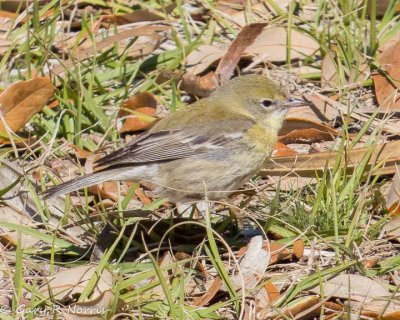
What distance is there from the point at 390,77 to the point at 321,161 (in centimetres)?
106

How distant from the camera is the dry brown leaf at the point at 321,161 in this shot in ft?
19.2

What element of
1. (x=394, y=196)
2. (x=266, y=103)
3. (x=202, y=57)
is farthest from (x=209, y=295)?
(x=202, y=57)

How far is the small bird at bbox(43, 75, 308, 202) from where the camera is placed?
559 centimetres

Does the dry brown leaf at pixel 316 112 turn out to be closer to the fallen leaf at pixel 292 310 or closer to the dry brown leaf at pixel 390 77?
the dry brown leaf at pixel 390 77

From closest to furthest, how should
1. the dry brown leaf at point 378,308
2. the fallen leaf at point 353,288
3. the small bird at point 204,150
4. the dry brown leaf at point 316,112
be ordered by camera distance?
the dry brown leaf at point 378,308 → the fallen leaf at point 353,288 → the small bird at point 204,150 → the dry brown leaf at point 316,112

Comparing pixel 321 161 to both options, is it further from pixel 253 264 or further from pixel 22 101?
pixel 22 101

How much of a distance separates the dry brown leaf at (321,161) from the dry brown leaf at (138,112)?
1006 mm

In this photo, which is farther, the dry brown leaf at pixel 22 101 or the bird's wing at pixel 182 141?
the dry brown leaf at pixel 22 101

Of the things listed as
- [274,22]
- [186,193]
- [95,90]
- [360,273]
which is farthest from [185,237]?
[274,22]

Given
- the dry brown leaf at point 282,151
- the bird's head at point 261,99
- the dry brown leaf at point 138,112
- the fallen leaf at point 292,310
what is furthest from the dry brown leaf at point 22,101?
the fallen leaf at point 292,310

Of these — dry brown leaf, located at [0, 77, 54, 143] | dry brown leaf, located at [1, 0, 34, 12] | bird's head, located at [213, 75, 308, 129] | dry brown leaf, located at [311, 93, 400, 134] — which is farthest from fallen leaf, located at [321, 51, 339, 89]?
dry brown leaf, located at [1, 0, 34, 12]

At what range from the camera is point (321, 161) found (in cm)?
594

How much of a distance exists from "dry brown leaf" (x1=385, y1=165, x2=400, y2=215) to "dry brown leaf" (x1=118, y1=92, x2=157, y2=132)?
1783mm

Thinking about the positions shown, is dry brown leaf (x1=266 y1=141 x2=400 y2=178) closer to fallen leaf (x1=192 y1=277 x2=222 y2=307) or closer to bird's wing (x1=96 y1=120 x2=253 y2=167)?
bird's wing (x1=96 y1=120 x2=253 y2=167)
